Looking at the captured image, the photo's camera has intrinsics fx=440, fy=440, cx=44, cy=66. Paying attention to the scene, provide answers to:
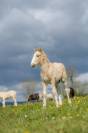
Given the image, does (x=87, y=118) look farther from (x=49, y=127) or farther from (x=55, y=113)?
(x=55, y=113)

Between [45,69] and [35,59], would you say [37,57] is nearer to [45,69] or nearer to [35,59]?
[35,59]

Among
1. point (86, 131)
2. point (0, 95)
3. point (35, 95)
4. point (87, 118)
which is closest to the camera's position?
point (86, 131)

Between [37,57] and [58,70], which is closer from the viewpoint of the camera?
[37,57]

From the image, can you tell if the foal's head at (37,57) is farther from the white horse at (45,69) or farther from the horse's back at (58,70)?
the horse's back at (58,70)

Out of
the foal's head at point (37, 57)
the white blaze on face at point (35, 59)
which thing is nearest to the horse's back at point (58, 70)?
the foal's head at point (37, 57)

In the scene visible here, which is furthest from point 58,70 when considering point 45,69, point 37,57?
point 37,57

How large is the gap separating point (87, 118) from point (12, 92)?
121 ft

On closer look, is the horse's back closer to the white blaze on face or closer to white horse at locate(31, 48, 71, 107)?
white horse at locate(31, 48, 71, 107)

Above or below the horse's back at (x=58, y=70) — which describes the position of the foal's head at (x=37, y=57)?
above

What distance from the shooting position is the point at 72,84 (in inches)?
2494

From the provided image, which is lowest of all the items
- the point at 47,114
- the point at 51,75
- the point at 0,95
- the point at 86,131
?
the point at 86,131

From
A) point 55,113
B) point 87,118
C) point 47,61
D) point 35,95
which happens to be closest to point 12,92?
point 35,95

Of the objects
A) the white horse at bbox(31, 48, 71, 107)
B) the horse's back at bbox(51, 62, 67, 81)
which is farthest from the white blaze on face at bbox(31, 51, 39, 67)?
the horse's back at bbox(51, 62, 67, 81)

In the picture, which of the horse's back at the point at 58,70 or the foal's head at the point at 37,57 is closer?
the foal's head at the point at 37,57
